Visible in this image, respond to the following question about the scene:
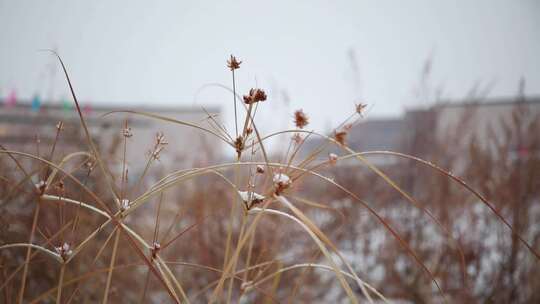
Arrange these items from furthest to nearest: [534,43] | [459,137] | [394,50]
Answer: [394,50] < [534,43] < [459,137]

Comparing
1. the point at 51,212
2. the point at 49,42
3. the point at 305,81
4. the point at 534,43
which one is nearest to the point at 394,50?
the point at 534,43

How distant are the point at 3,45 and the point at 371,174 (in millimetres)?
3348

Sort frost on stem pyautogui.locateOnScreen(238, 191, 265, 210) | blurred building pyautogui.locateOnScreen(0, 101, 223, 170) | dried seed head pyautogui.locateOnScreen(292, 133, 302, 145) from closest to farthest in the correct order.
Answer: frost on stem pyautogui.locateOnScreen(238, 191, 265, 210)
dried seed head pyautogui.locateOnScreen(292, 133, 302, 145)
blurred building pyautogui.locateOnScreen(0, 101, 223, 170)

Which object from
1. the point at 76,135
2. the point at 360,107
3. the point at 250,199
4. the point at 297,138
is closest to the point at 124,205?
the point at 250,199

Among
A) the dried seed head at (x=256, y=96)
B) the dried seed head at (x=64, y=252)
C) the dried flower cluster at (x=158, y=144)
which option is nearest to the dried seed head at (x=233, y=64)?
the dried seed head at (x=256, y=96)

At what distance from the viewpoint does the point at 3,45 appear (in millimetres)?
2098

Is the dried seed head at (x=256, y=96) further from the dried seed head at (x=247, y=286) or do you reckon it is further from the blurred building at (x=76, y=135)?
the dried seed head at (x=247, y=286)

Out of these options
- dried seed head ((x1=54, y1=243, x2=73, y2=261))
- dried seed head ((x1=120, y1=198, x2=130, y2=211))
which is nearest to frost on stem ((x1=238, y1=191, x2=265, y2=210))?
dried seed head ((x1=120, y1=198, x2=130, y2=211))

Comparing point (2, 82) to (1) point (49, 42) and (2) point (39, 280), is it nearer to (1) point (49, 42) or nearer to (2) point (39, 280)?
(1) point (49, 42)

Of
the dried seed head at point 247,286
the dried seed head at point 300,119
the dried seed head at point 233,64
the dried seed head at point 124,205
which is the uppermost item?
the dried seed head at point 233,64

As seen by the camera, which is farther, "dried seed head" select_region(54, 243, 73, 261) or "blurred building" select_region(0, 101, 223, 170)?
"blurred building" select_region(0, 101, 223, 170)

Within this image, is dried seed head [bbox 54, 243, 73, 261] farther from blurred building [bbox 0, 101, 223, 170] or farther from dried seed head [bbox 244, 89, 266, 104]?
dried seed head [bbox 244, 89, 266, 104]

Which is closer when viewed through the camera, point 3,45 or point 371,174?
point 3,45

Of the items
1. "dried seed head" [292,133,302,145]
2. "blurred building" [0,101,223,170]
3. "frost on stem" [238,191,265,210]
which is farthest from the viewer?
"blurred building" [0,101,223,170]
